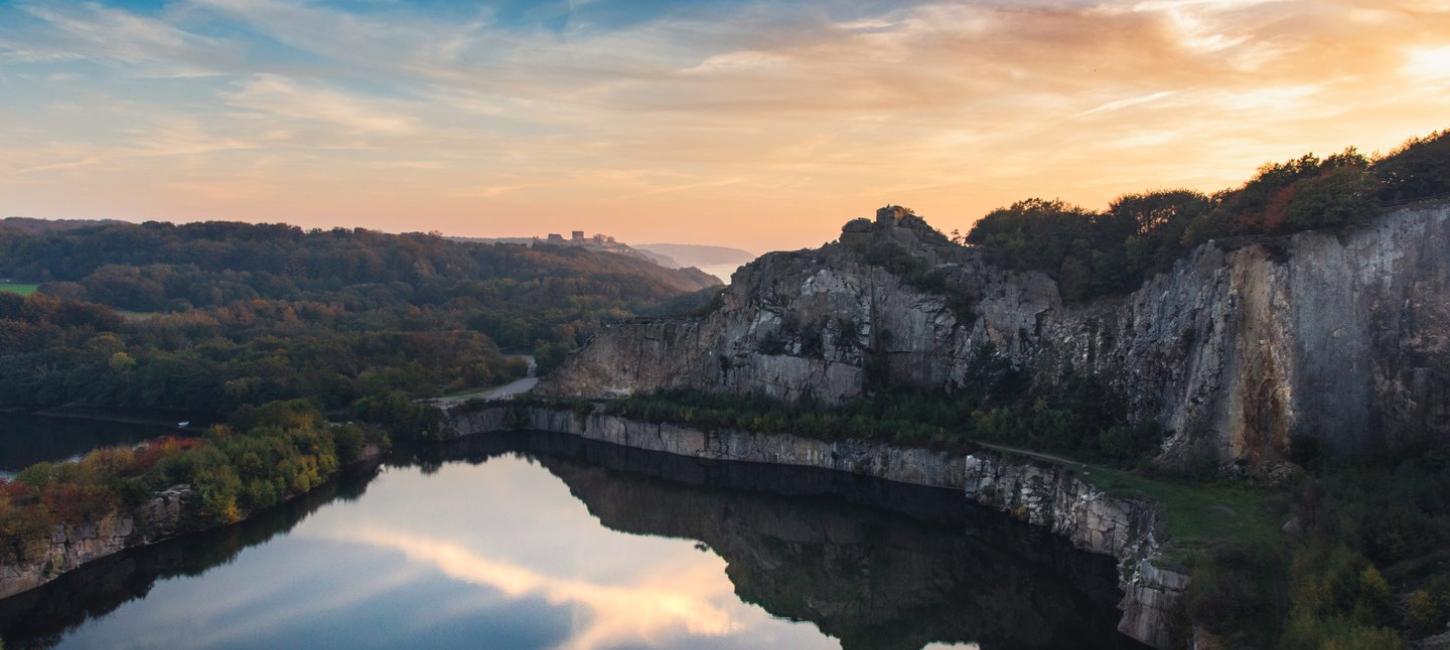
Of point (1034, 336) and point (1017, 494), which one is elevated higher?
point (1034, 336)

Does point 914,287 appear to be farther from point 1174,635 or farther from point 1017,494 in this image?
point 1174,635

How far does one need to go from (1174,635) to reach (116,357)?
209 feet

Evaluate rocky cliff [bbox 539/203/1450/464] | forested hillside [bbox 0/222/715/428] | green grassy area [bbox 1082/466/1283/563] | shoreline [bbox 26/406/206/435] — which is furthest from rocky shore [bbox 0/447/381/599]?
green grassy area [bbox 1082/466/1283/563]

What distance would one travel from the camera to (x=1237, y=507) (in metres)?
26.2

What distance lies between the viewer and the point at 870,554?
32.1m

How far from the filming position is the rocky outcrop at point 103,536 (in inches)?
1063

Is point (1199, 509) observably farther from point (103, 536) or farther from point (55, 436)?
point (55, 436)

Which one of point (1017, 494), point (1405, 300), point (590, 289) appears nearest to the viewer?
point (1405, 300)

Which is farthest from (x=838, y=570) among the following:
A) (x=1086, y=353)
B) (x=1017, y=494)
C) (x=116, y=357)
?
(x=116, y=357)

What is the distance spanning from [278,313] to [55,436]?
31.9 metres

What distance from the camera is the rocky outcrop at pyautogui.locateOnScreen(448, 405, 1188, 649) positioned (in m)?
23.0

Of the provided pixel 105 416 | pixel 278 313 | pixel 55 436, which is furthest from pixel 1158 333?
pixel 278 313

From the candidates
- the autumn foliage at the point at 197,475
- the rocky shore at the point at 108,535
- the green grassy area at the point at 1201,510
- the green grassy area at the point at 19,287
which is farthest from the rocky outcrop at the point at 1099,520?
the green grassy area at the point at 19,287

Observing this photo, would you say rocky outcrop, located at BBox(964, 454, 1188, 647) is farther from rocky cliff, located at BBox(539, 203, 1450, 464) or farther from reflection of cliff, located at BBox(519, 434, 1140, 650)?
rocky cliff, located at BBox(539, 203, 1450, 464)
